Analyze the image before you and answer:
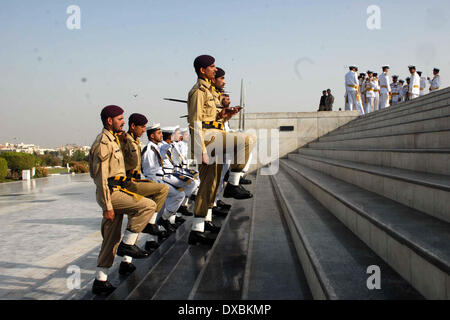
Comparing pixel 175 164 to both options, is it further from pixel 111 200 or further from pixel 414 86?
pixel 414 86

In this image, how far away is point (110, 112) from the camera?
4305 millimetres

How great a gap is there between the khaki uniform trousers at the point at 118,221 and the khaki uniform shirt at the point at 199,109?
915 mm

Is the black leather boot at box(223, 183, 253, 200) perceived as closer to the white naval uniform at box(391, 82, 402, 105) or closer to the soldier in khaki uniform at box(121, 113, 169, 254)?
the soldier in khaki uniform at box(121, 113, 169, 254)

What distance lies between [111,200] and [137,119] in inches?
67.5

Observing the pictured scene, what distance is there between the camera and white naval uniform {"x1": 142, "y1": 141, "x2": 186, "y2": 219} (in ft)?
21.7

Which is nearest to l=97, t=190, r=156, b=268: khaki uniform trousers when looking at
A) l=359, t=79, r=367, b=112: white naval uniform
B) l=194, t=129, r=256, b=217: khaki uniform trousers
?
l=194, t=129, r=256, b=217: khaki uniform trousers

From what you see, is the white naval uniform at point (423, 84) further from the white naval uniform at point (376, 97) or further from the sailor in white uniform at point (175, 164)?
the sailor in white uniform at point (175, 164)

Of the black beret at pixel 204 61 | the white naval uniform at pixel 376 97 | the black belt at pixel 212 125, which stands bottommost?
the black belt at pixel 212 125

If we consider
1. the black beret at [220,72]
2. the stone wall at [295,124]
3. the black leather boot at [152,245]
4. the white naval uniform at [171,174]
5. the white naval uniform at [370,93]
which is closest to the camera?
the black beret at [220,72]

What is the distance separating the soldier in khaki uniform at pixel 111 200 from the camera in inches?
157

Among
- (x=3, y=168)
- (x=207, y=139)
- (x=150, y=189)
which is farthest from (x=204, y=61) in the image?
(x=3, y=168)

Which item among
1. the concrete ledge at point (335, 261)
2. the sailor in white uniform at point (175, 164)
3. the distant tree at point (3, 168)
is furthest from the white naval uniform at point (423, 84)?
the distant tree at point (3, 168)
